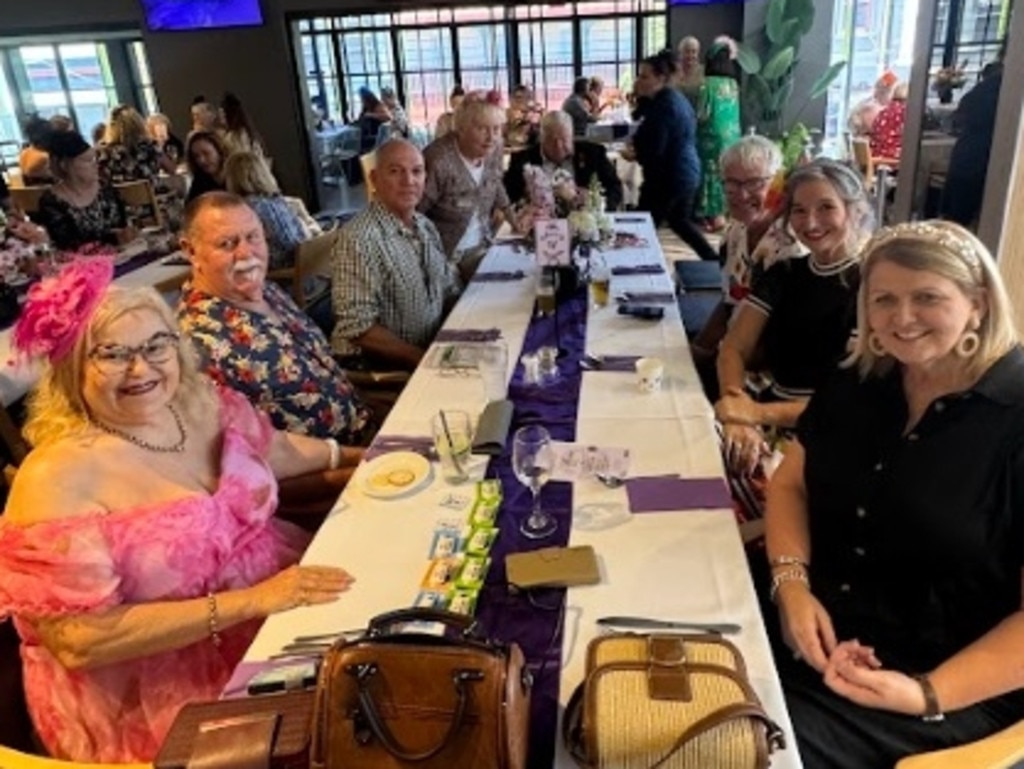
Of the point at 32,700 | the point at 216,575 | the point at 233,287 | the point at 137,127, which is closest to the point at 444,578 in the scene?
the point at 216,575

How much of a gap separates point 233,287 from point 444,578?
1131mm

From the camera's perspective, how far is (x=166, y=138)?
742 cm

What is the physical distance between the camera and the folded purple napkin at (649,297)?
282 centimetres

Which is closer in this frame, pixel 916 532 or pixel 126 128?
pixel 916 532

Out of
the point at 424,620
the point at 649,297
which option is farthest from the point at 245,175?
the point at 424,620

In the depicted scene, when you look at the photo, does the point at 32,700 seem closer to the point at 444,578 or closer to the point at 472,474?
the point at 444,578

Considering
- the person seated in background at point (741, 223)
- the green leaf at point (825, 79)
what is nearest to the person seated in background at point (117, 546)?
the person seated in background at point (741, 223)

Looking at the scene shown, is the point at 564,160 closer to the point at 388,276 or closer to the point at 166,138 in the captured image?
the point at 388,276

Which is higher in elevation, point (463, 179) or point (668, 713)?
point (463, 179)

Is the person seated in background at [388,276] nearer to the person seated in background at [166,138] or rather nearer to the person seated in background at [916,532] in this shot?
the person seated in background at [916,532]

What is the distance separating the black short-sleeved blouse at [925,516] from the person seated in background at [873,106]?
6.14 m

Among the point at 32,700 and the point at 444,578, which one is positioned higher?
the point at 444,578

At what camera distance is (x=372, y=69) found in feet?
31.9

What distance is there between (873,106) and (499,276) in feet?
16.9
